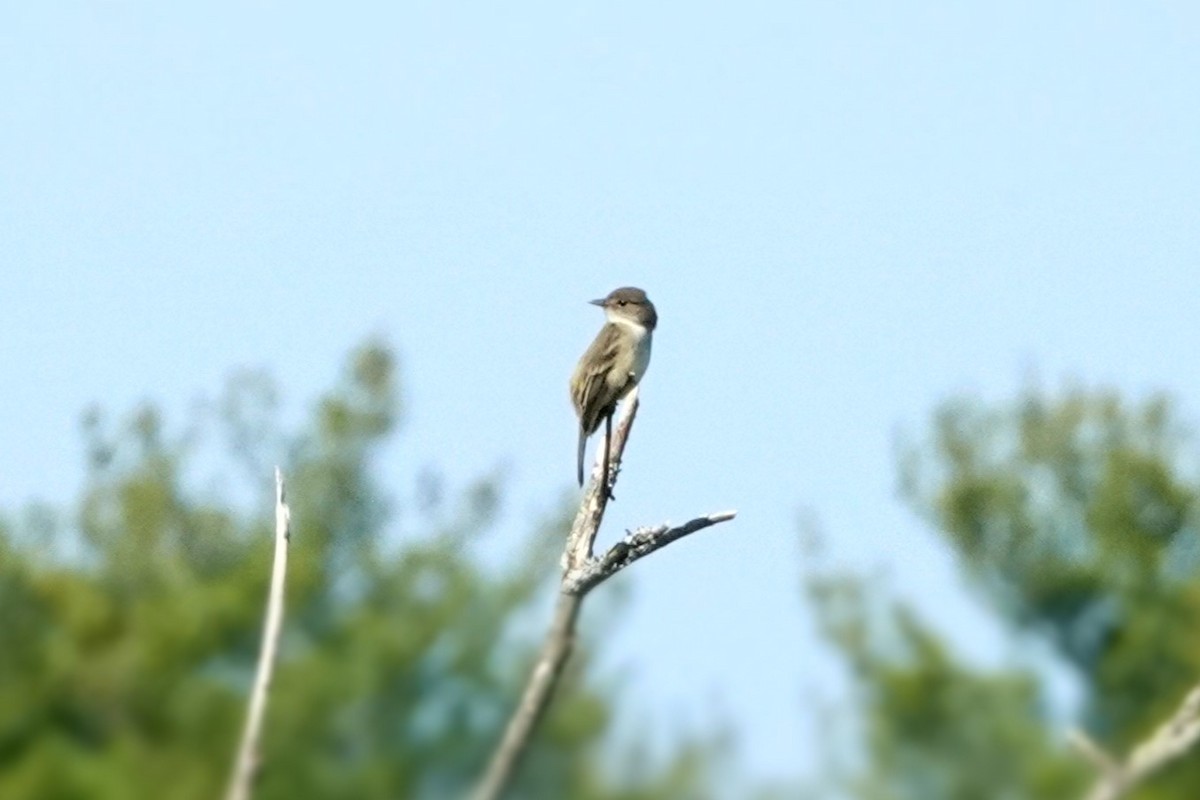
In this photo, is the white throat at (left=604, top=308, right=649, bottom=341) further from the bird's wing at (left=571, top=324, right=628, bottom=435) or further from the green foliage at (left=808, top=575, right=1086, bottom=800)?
the green foliage at (left=808, top=575, right=1086, bottom=800)

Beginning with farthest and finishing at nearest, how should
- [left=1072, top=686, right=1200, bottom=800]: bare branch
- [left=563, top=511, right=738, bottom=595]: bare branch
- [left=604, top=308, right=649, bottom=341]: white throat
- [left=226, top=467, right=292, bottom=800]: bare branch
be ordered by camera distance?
[left=604, top=308, right=649, bottom=341]: white throat
[left=563, top=511, right=738, bottom=595]: bare branch
[left=226, top=467, right=292, bottom=800]: bare branch
[left=1072, top=686, right=1200, bottom=800]: bare branch

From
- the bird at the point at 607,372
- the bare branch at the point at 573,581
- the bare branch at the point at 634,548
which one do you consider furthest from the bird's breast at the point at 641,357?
the bare branch at the point at 634,548

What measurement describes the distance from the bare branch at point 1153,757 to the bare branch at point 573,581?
0.69 metres

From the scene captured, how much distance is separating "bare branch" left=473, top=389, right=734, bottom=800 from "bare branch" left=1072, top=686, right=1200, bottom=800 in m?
0.69

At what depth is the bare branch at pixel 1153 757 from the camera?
3186 millimetres

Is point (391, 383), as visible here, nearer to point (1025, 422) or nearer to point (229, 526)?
point (229, 526)

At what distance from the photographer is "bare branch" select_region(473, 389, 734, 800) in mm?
3229

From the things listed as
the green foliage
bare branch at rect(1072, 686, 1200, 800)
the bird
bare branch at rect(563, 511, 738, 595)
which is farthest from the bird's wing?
the green foliage

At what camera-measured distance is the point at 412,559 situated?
31438 mm

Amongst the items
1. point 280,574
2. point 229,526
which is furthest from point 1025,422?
point 280,574

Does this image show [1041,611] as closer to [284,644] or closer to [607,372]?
[284,644]

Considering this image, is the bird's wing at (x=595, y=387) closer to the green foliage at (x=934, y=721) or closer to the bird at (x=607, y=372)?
the bird at (x=607, y=372)

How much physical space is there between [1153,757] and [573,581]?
125 inches

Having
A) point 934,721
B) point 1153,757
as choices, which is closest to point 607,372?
point 1153,757
